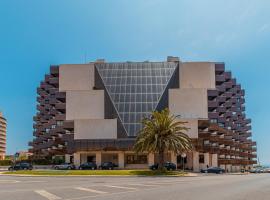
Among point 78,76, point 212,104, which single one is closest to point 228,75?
point 212,104

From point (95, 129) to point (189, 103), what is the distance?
21.8 metres

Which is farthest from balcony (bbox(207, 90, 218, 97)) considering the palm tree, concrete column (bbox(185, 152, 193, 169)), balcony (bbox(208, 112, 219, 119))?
the palm tree

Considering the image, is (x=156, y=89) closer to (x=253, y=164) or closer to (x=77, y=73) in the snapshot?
(x=77, y=73)

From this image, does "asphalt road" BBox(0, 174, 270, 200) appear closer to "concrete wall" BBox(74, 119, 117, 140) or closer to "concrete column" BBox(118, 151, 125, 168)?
"concrete column" BBox(118, 151, 125, 168)

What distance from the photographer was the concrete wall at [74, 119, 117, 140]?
97.9 m

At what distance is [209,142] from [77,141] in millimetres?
30258

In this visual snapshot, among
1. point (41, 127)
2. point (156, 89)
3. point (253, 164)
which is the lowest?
point (253, 164)

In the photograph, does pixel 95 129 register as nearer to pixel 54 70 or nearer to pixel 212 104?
pixel 54 70

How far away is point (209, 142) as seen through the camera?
103438mm

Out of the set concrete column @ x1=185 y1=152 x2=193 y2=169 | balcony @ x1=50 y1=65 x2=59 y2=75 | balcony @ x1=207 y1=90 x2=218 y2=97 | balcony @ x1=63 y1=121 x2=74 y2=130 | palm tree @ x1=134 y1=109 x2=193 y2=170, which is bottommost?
concrete column @ x1=185 y1=152 x2=193 y2=169

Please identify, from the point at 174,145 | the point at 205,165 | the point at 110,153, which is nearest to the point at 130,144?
the point at 110,153

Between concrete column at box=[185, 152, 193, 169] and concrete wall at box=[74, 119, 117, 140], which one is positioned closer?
concrete column at box=[185, 152, 193, 169]

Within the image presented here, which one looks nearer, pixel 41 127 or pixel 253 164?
pixel 41 127

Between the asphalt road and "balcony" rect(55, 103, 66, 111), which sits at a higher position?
"balcony" rect(55, 103, 66, 111)
